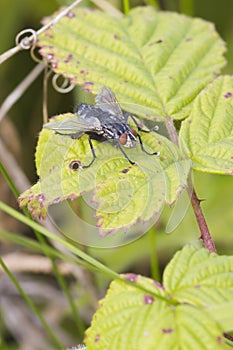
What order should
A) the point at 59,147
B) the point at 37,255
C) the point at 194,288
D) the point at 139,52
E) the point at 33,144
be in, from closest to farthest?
1. the point at 194,288
2. the point at 59,147
3. the point at 139,52
4. the point at 37,255
5. the point at 33,144

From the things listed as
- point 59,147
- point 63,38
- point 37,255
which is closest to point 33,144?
point 37,255

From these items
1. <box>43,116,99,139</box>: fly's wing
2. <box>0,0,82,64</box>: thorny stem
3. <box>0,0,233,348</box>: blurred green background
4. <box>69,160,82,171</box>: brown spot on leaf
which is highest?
<box>0,0,82,64</box>: thorny stem

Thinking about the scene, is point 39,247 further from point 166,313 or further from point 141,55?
point 141,55

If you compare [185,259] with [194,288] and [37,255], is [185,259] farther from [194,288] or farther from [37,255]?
[37,255]

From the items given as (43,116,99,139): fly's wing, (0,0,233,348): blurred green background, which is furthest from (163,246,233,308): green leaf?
(0,0,233,348): blurred green background

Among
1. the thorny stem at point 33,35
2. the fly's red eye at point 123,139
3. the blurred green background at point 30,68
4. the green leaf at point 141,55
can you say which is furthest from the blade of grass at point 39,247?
the blurred green background at point 30,68

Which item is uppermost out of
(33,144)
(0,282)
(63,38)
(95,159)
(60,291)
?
(63,38)

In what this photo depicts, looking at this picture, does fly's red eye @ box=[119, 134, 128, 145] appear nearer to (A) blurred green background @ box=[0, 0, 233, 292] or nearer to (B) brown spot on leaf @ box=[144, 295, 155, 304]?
(B) brown spot on leaf @ box=[144, 295, 155, 304]
